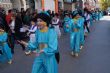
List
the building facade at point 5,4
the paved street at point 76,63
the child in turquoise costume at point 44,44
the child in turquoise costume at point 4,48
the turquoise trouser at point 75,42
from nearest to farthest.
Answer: the child in turquoise costume at point 44,44
the paved street at point 76,63
the child in turquoise costume at point 4,48
the turquoise trouser at point 75,42
the building facade at point 5,4

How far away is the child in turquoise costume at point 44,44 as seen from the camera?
6.46m

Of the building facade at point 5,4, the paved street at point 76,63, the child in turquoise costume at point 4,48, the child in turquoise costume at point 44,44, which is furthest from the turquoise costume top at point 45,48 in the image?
the building facade at point 5,4

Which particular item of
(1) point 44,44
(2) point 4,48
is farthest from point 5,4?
(1) point 44,44

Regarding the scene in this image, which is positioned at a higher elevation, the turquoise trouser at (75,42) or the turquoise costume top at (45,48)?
the turquoise costume top at (45,48)

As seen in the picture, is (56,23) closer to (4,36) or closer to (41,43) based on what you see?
(4,36)

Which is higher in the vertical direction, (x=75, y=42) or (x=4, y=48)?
(x=4, y=48)

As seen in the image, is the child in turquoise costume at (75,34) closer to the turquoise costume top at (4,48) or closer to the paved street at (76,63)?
the paved street at (76,63)

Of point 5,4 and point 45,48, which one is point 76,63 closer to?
point 45,48

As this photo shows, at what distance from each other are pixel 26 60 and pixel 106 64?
2702mm

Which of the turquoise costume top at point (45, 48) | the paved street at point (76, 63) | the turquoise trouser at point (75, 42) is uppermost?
the turquoise costume top at point (45, 48)

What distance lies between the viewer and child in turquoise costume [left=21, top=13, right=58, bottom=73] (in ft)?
21.2

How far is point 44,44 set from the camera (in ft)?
21.5

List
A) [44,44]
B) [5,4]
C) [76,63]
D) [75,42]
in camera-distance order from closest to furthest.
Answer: [44,44], [76,63], [75,42], [5,4]

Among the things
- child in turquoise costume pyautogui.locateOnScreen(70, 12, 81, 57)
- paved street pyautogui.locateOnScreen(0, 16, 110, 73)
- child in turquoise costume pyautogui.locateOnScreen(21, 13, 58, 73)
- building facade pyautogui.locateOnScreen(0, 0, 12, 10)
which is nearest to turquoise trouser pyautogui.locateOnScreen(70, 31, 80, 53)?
child in turquoise costume pyautogui.locateOnScreen(70, 12, 81, 57)
